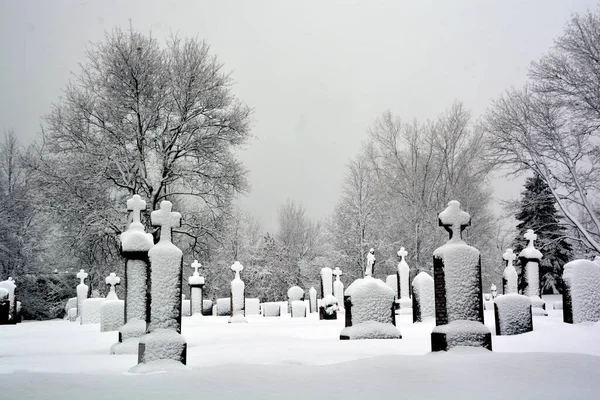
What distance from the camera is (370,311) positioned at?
1144cm

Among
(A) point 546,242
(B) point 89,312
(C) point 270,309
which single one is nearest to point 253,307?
(C) point 270,309

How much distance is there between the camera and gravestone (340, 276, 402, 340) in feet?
36.6

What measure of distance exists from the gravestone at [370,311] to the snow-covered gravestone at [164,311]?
4726mm

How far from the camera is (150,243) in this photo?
11.2 metres

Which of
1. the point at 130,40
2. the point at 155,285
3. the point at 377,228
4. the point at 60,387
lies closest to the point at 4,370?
the point at 155,285

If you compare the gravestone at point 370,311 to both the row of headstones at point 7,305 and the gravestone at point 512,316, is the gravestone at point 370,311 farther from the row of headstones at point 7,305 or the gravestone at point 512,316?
the row of headstones at point 7,305

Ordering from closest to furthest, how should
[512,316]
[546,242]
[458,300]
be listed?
[458,300]
[512,316]
[546,242]

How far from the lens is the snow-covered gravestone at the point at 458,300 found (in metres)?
8.15

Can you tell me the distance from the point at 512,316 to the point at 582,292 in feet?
8.37

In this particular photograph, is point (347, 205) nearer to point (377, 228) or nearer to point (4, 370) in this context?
point (377, 228)

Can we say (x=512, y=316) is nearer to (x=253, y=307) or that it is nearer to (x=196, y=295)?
(x=196, y=295)

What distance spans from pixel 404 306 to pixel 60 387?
58.3 feet

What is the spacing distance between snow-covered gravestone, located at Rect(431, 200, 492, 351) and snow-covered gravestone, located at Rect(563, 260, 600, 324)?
5.51 metres

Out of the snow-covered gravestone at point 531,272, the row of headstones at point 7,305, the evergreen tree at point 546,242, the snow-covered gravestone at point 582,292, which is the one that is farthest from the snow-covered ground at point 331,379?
the evergreen tree at point 546,242
